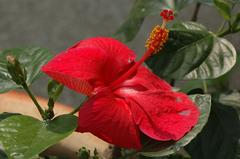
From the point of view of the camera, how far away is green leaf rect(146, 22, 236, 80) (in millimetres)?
896

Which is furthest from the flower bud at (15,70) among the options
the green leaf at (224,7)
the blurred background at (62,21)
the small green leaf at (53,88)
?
the blurred background at (62,21)

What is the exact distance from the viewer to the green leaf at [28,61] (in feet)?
2.92

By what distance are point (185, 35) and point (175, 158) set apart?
28cm

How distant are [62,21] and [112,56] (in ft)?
5.44

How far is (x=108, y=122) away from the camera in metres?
0.75

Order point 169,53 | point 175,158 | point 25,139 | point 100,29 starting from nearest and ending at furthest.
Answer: point 25,139, point 169,53, point 175,158, point 100,29

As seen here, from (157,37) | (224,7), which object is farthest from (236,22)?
(157,37)

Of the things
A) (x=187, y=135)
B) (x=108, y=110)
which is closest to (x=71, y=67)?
(x=108, y=110)

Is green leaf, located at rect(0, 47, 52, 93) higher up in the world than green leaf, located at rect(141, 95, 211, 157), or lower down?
higher up

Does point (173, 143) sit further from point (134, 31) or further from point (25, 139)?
point (134, 31)

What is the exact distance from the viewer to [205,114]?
79 cm

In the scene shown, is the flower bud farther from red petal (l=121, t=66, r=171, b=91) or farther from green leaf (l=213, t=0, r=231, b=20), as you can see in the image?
green leaf (l=213, t=0, r=231, b=20)

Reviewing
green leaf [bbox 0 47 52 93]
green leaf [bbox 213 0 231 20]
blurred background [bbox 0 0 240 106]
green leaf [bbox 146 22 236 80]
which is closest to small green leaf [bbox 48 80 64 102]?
green leaf [bbox 0 47 52 93]

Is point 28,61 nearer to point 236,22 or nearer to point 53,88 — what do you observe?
point 53,88
